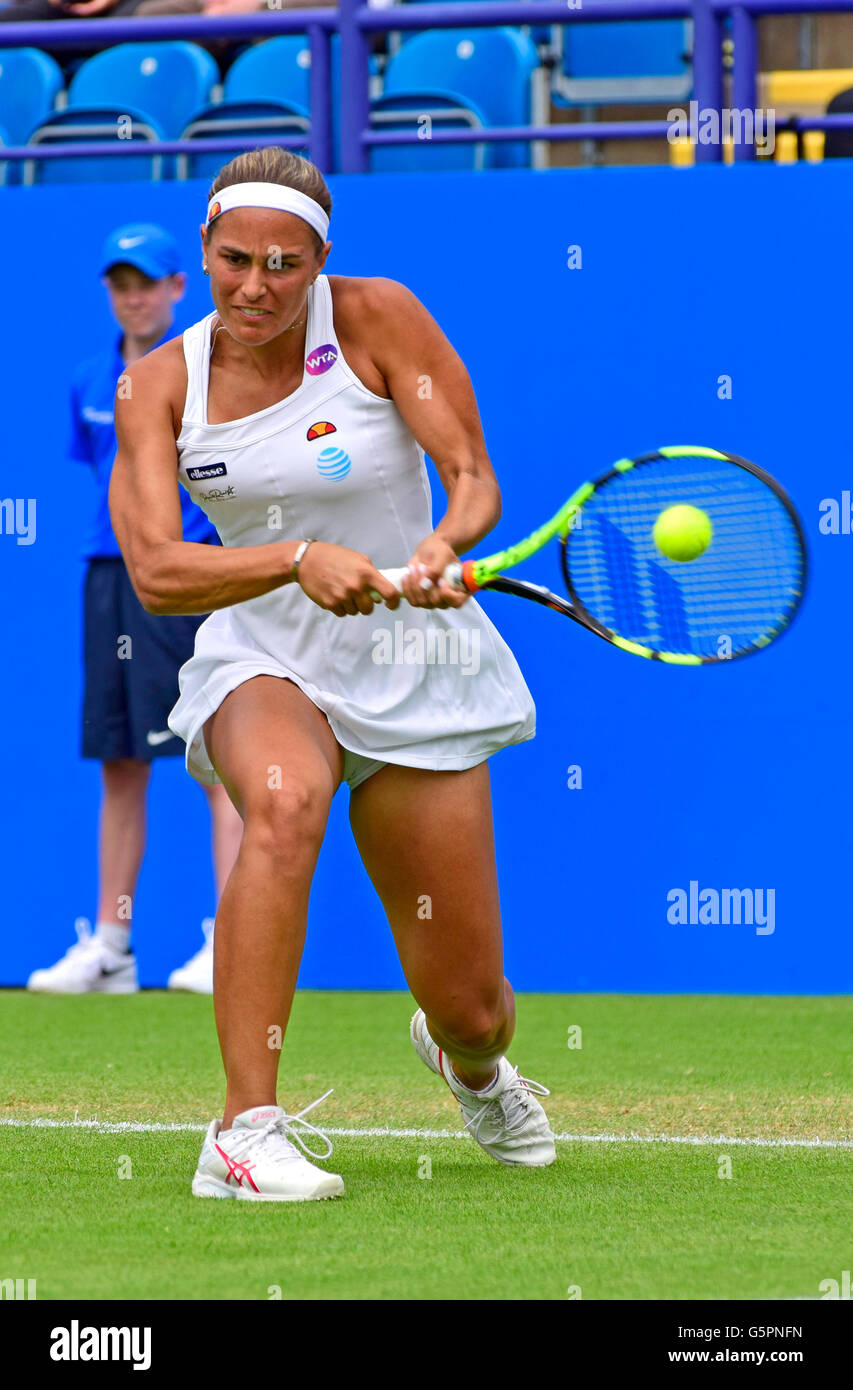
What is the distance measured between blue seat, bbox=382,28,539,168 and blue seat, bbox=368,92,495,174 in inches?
9.5

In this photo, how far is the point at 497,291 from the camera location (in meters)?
6.82

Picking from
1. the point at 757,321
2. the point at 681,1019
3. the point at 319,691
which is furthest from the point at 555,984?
the point at 319,691

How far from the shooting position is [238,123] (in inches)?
297

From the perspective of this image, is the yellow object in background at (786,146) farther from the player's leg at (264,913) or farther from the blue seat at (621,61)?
the player's leg at (264,913)

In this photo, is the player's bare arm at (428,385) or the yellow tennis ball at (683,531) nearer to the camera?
the player's bare arm at (428,385)

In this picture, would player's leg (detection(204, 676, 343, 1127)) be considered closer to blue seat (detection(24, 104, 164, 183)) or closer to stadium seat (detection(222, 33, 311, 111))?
blue seat (detection(24, 104, 164, 183))

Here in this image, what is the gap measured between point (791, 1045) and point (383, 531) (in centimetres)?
240

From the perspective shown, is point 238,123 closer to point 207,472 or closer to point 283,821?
point 207,472

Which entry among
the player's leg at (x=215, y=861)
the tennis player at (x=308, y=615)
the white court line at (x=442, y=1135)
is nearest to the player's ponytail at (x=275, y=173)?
the tennis player at (x=308, y=615)

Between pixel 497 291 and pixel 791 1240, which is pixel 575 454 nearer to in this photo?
pixel 497 291

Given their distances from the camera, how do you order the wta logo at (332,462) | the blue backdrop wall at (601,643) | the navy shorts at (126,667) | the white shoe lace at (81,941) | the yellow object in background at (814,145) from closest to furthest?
the wta logo at (332,462) < the blue backdrop wall at (601,643) < the navy shorts at (126,667) < the white shoe lace at (81,941) < the yellow object in background at (814,145)

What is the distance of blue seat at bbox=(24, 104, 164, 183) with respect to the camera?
775 centimetres

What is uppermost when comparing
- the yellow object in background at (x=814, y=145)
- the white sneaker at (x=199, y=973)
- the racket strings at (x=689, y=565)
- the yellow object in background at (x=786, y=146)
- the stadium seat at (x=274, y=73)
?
the stadium seat at (x=274, y=73)

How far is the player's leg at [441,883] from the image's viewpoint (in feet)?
12.5
